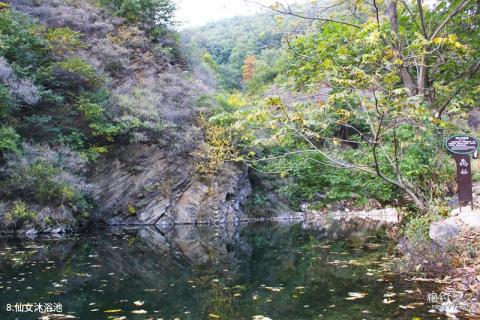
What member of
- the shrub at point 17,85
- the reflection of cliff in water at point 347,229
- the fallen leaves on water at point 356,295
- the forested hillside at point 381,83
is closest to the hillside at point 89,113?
the shrub at point 17,85

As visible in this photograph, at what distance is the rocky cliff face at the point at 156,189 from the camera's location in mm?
18875

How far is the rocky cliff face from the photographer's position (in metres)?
18.9

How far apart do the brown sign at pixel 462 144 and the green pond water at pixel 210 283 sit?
2.44 metres

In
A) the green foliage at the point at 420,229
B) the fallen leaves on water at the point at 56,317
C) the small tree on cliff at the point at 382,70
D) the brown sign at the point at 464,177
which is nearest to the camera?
the fallen leaves on water at the point at 56,317

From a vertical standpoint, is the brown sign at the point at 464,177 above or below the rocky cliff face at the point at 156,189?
above

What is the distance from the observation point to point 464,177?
7.27 metres

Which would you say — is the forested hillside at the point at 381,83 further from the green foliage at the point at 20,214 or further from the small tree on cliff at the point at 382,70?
the green foliage at the point at 20,214

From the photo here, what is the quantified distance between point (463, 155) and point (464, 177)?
0.40 metres

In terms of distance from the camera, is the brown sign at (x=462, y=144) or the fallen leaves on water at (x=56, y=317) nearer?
the fallen leaves on water at (x=56, y=317)

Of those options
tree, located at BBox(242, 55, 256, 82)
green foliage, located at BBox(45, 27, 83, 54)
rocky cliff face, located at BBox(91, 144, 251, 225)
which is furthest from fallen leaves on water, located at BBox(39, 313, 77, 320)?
tree, located at BBox(242, 55, 256, 82)

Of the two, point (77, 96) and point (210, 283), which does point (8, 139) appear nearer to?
point (77, 96)

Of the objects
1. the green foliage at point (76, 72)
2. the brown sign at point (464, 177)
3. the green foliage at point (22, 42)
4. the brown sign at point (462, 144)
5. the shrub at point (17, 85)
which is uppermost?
the green foliage at point (22, 42)

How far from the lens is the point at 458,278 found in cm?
572

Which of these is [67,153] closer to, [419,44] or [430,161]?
[430,161]
